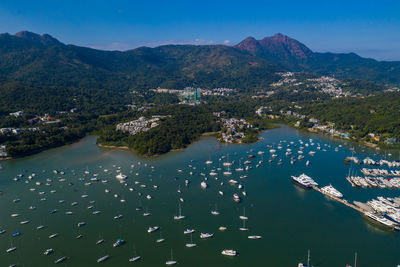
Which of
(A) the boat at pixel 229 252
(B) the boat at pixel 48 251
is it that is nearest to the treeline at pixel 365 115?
(A) the boat at pixel 229 252

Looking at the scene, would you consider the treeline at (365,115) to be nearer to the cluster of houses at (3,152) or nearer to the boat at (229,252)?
the boat at (229,252)

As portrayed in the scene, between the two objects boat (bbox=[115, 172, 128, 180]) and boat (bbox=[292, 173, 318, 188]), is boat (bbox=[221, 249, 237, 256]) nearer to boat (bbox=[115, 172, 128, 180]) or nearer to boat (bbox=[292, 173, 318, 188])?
boat (bbox=[292, 173, 318, 188])

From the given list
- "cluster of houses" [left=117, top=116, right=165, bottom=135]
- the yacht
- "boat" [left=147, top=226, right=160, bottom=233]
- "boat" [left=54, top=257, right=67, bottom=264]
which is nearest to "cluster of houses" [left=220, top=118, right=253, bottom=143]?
"cluster of houses" [left=117, top=116, right=165, bottom=135]

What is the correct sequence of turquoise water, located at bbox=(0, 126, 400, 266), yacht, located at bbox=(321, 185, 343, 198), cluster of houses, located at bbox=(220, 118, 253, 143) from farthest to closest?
1. cluster of houses, located at bbox=(220, 118, 253, 143)
2. yacht, located at bbox=(321, 185, 343, 198)
3. turquoise water, located at bbox=(0, 126, 400, 266)

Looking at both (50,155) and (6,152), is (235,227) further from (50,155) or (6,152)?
(6,152)

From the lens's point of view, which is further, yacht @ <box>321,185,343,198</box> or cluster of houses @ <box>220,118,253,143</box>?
cluster of houses @ <box>220,118,253,143</box>

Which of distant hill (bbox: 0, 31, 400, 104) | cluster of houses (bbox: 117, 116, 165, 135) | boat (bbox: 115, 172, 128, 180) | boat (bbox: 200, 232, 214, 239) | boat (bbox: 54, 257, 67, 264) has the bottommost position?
boat (bbox: 54, 257, 67, 264)

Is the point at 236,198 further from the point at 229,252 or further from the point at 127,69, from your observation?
the point at 127,69
